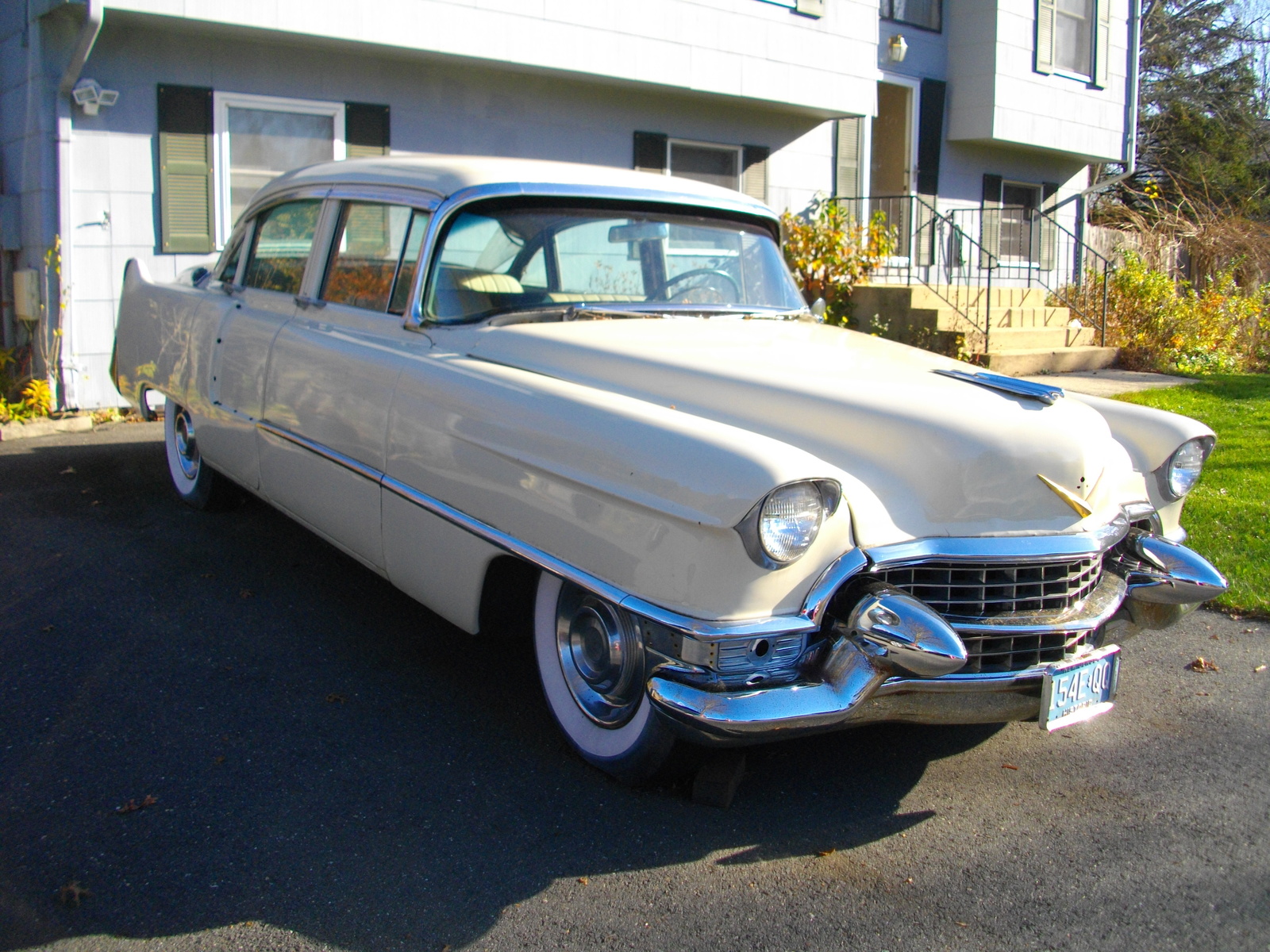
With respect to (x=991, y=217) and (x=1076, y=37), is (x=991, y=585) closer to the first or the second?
(x=991, y=217)

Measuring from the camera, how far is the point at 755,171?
39.0 feet

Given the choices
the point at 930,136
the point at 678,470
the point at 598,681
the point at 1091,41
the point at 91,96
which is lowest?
the point at 598,681

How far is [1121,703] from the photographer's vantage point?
3.74 m

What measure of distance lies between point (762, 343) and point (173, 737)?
2152 millimetres

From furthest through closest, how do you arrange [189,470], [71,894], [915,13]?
[915,13]
[189,470]
[71,894]

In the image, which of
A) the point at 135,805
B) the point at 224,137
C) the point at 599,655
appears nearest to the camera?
the point at 135,805

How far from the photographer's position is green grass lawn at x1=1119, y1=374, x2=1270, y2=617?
4.98 metres

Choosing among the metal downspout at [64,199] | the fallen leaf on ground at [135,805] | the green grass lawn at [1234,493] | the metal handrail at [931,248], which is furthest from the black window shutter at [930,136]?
the fallen leaf on ground at [135,805]

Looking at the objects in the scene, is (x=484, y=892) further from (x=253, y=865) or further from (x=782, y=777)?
(x=782, y=777)

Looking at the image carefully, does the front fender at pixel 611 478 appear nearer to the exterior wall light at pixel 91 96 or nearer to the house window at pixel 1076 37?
the exterior wall light at pixel 91 96

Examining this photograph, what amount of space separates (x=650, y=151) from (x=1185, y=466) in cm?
822

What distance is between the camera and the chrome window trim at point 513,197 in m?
→ 3.80

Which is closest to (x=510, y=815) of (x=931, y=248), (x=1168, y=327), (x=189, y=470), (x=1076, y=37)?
(x=189, y=470)

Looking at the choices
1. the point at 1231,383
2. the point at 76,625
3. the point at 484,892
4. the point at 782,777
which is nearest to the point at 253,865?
the point at 484,892
